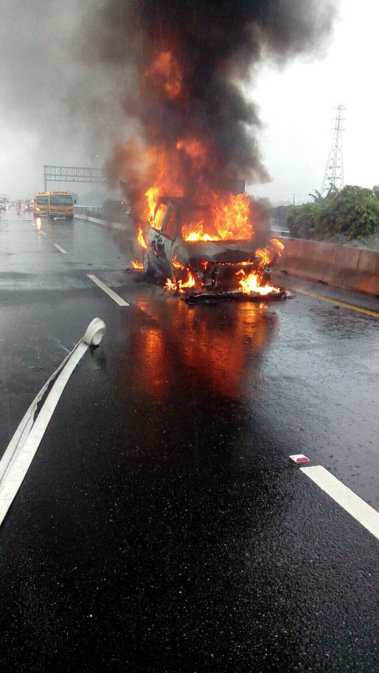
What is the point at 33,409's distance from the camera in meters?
4.54

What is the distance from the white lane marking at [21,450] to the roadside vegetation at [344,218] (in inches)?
541

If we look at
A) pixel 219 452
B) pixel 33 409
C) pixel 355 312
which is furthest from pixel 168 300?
pixel 219 452

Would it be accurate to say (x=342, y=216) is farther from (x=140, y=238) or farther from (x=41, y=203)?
(x=41, y=203)

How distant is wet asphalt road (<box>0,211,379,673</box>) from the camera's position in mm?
2178

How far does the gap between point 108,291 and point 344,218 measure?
9.65m

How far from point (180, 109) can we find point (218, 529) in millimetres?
13826

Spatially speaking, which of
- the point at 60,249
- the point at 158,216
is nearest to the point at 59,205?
the point at 60,249

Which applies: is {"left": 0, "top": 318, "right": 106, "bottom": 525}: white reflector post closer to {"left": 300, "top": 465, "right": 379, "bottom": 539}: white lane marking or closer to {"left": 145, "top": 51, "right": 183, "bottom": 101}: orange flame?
{"left": 300, "top": 465, "right": 379, "bottom": 539}: white lane marking

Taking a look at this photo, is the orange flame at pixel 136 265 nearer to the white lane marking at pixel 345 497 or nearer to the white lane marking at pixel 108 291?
the white lane marking at pixel 108 291

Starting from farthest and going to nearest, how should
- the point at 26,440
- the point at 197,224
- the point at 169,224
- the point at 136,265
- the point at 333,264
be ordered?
the point at 136,265 < the point at 333,264 < the point at 169,224 < the point at 197,224 < the point at 26,440

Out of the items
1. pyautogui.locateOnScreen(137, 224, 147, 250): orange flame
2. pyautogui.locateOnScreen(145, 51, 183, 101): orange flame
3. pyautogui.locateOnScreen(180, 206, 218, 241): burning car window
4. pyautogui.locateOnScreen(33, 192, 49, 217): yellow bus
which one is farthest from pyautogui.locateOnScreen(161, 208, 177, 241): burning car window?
pyautogui.locateOnScreen(33, 192, 49, 217): yellow bus

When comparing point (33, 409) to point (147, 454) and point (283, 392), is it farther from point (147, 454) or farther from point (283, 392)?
point (283, 392)

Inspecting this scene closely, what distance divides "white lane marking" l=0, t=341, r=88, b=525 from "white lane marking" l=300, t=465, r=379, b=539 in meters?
1.96

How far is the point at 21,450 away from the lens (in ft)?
12.4
